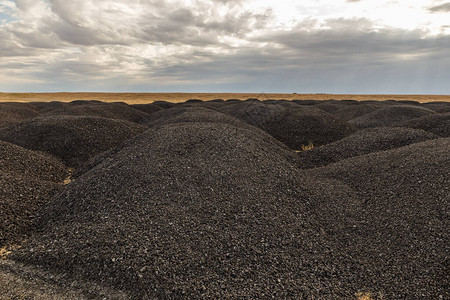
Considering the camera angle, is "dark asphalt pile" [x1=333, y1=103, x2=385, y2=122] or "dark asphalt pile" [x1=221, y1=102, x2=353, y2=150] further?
"dark asphalt pile" [x1=333, y1=103, x2=385, y2=122]

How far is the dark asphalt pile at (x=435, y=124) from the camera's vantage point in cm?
1483

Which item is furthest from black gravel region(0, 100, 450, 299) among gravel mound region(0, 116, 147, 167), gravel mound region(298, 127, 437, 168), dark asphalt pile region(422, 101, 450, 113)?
dark asphalt pile region(422, 101, 450, 113)

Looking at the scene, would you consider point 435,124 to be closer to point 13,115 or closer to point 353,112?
point 353,112

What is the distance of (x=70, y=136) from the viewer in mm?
13688

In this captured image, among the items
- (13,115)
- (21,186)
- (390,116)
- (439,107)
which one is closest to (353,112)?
(390,116)

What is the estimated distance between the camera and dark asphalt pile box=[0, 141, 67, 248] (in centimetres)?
665

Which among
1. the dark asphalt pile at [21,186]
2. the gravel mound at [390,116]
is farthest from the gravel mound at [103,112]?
the gravel mound at [390,116]

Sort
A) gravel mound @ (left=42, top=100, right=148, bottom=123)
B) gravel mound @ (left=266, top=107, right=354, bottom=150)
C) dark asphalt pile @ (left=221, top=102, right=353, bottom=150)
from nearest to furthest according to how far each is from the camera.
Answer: gravel mound @ (left=266, top=107, right=354, bottom=150), dark asphalt pile @ (left=221, top=102, right=353, bottom=150), gravel mound @ (left=42, top=100, right=148, bottom=123)

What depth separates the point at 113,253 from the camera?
520cm

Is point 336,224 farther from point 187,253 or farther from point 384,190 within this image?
point 187,253

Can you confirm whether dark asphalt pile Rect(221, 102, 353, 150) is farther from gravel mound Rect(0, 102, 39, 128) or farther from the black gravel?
gravel mound Rect(0, 102, 39, 128)

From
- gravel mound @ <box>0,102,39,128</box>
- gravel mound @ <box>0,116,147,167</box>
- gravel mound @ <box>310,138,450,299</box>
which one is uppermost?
gravel mound @ <box>0,102,39,128</box>

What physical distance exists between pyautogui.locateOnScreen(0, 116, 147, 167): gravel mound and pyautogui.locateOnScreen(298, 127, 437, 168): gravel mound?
9.01 metres

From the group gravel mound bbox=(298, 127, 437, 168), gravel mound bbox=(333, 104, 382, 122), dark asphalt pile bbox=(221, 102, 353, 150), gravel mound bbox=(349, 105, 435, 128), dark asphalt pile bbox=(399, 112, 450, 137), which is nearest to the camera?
gravel mound bbox=(298, 127, 437, 168)
